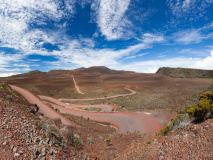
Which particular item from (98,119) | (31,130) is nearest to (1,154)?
(31,130)

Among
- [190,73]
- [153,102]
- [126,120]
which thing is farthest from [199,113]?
[190,73]

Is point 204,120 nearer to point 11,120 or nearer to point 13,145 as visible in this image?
point 13,145

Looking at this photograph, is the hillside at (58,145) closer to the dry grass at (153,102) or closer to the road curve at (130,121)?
the road curve at (130,121)

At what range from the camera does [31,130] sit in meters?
5.32

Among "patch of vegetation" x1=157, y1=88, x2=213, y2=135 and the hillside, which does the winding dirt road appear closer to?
"patch of vegetation" x1=157, y1=88, x2=213, y2=135

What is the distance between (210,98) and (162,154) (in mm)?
5901

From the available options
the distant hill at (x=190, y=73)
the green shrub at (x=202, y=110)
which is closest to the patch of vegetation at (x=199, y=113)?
the green shrub at (x=202, y=110)

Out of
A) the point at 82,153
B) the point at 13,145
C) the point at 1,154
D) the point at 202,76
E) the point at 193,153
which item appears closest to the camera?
the point at 1,154

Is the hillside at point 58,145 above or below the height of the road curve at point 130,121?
above

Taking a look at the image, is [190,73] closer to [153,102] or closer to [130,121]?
[153,102]

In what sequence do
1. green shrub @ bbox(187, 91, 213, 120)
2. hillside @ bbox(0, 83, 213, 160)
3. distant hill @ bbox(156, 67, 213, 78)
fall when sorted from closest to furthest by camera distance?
hillside @ bbox(0, 83, 213, 160) → green shrub @ bbox(187, 91, 213, 120) → distant hill @ bbox(156, 67, 213, 78)

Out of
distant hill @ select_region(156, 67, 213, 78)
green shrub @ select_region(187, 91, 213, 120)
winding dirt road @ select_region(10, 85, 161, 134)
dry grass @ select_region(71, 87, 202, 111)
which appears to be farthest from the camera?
distant hill @ select_region(156, 67, 213, 78)

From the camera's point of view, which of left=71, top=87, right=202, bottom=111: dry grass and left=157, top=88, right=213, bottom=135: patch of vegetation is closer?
left=157, top=88, right=213, bottom=135: patch of vegetation

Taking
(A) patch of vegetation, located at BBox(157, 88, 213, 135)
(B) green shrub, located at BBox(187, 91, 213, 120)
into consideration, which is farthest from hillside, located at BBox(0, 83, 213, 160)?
(B) green shrub, located at BBox(187, 91, 213, 120)
